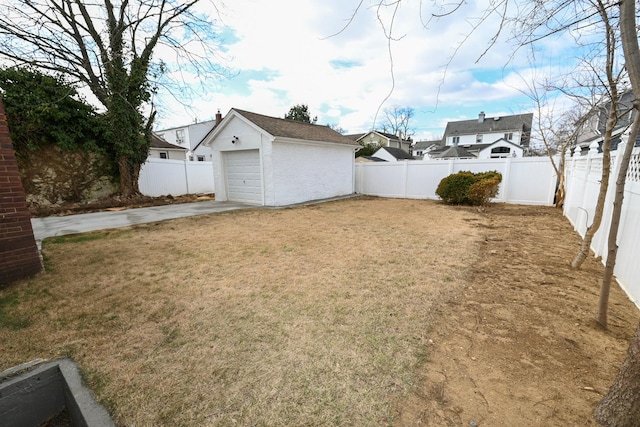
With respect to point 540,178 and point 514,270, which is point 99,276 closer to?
point 514,270

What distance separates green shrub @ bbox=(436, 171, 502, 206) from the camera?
1011 centimetres

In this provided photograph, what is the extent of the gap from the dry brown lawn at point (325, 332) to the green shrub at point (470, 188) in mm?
5340

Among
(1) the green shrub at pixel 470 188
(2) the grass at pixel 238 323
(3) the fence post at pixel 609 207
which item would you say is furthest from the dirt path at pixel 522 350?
(1) the green shrub at pixel 470 188

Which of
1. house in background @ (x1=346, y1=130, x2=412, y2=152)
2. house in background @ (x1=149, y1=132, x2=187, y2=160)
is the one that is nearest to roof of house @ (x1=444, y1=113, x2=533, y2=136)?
house in background @ (x1=346, y1=130, x2=412, y2=152)

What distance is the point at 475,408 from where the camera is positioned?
69.7 inches

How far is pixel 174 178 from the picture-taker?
1385cm

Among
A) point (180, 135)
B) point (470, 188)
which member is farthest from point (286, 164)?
point (180, 135)

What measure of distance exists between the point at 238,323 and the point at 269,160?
8213mm

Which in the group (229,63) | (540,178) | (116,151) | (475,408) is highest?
(229,63)

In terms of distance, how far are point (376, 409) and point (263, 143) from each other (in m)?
9.75

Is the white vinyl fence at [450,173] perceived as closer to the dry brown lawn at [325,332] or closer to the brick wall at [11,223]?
the dry brown lawn at [325,332]

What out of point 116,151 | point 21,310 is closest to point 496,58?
point 21,310

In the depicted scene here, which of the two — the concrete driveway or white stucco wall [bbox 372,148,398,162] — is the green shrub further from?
white stucco wall [bbox 372,148,398,162]

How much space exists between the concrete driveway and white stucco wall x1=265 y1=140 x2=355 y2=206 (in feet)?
5.10
